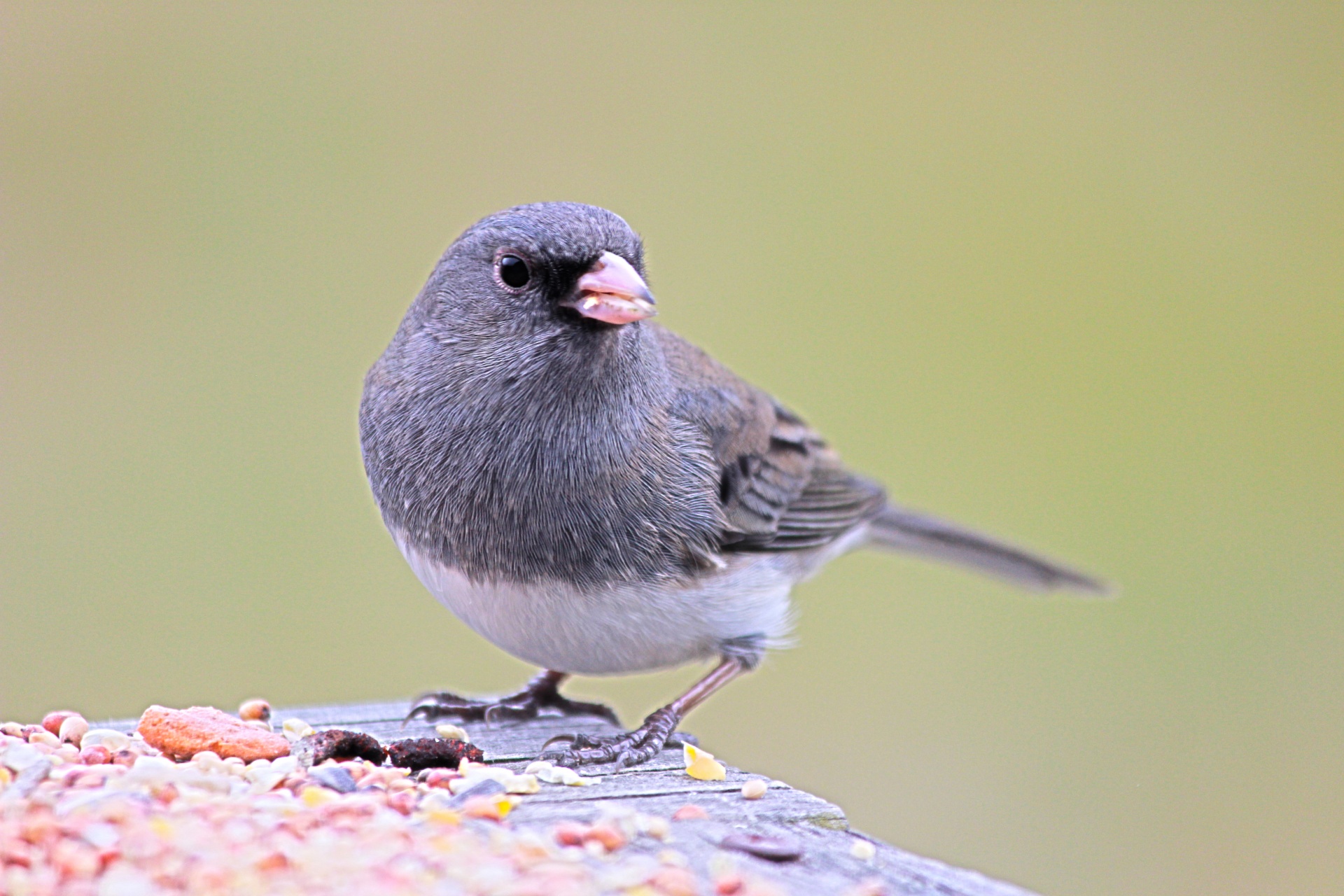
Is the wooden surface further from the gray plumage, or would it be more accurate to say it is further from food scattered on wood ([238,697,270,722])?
the gray plumage

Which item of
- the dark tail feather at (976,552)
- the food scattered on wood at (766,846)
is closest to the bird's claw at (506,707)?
the food scattered on wood at (766,846)

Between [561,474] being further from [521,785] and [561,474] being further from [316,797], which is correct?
[316,797]

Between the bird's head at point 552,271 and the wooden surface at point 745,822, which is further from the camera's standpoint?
the bird's head at point 552,271

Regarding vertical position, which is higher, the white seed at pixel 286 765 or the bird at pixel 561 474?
the bird at pixel 561 474

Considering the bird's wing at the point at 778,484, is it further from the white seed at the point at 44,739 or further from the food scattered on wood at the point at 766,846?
the white seed at the point at 44,739

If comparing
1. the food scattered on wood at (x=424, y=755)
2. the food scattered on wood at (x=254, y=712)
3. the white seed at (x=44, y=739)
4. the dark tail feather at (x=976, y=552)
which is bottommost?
the white seed at (x=44, y=739)

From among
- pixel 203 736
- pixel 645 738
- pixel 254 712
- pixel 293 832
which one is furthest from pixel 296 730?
pixel 293 832

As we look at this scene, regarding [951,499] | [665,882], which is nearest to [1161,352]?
[951,499]

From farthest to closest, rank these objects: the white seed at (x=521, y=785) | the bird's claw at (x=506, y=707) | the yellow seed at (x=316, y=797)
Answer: the bird's claw at (x=506, y=707) < the white seed at (x=521, y=785) < the yellow seed at (x=316, y=797)

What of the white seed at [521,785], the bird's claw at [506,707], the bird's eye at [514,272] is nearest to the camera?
the white seed at [521,785]
